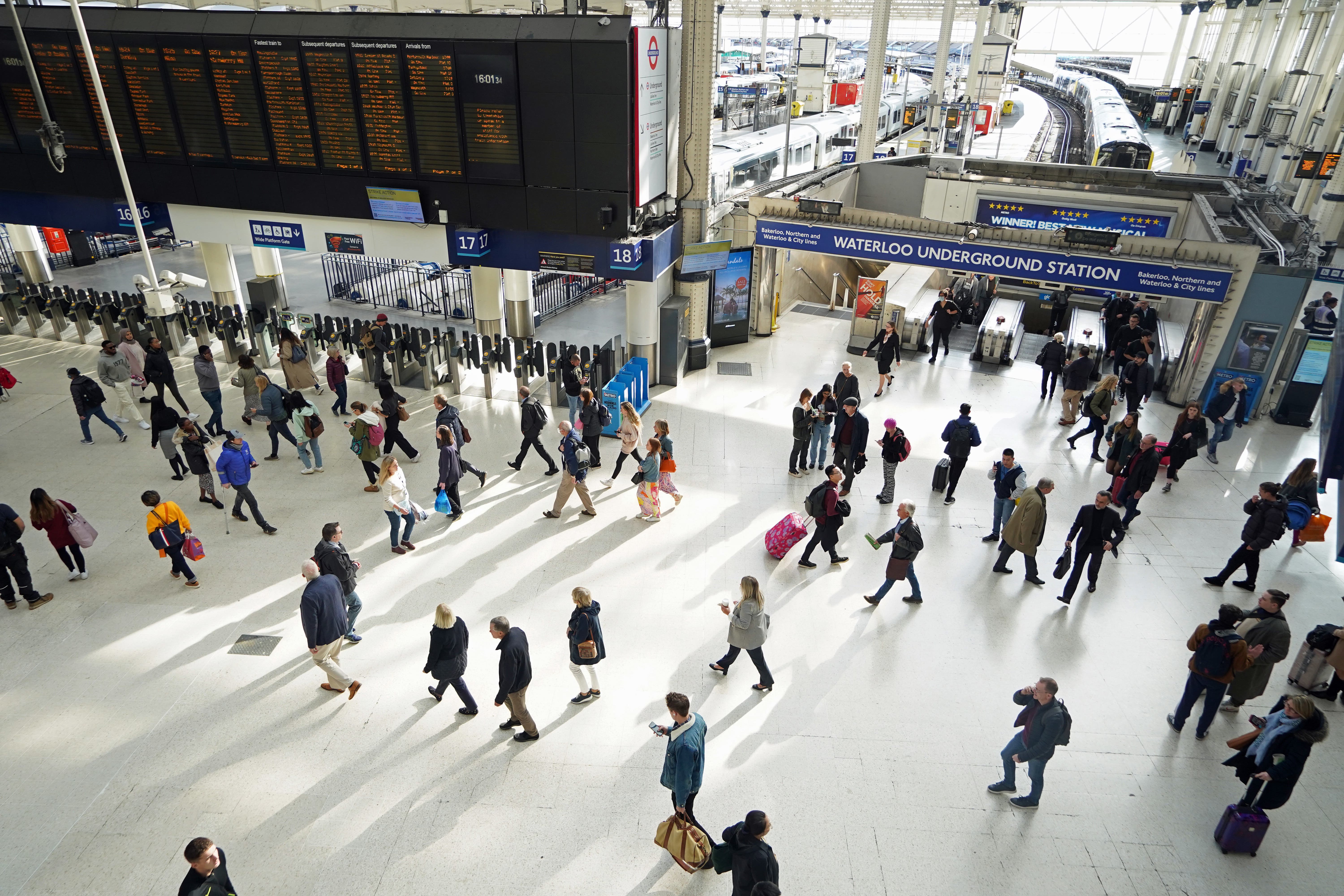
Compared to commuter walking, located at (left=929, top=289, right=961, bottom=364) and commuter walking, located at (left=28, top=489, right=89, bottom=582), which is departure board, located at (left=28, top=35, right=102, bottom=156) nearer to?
commuter walking, located at (left=28, top=489, right=89, bottom=582)

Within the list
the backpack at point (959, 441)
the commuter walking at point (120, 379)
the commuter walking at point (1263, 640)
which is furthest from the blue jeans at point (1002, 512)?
the commuter walking at point (120, 379)

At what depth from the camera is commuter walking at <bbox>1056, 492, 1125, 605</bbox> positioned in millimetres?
7672

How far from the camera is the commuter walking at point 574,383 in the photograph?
11078 mm

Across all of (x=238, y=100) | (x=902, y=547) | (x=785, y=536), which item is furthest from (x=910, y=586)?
(x=238, y=100)

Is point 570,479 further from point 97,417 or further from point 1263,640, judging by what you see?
point 97,417

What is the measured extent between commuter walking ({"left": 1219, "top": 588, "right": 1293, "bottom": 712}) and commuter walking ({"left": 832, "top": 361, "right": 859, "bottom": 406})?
497 centimetres

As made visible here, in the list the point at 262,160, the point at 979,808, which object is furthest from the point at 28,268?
the point at 979,808

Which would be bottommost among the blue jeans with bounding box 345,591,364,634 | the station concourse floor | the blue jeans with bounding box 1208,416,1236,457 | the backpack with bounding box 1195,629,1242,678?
the station concourse floor

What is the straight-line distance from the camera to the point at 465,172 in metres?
11.5

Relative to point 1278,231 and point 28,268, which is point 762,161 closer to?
point 1278,231

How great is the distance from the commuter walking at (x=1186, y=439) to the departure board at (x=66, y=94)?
55.2ft

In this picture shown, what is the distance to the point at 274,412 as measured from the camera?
1015 cm

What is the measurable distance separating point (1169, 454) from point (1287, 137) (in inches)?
1024

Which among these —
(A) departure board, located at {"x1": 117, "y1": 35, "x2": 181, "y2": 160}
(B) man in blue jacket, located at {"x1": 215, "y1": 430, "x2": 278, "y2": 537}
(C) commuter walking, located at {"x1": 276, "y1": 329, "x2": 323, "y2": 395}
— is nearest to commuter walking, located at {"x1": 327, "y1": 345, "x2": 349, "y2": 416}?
A: (C) commuter walking, located at {"x1": 276, "y1": 329, "x2": 323, "y2": 395}
